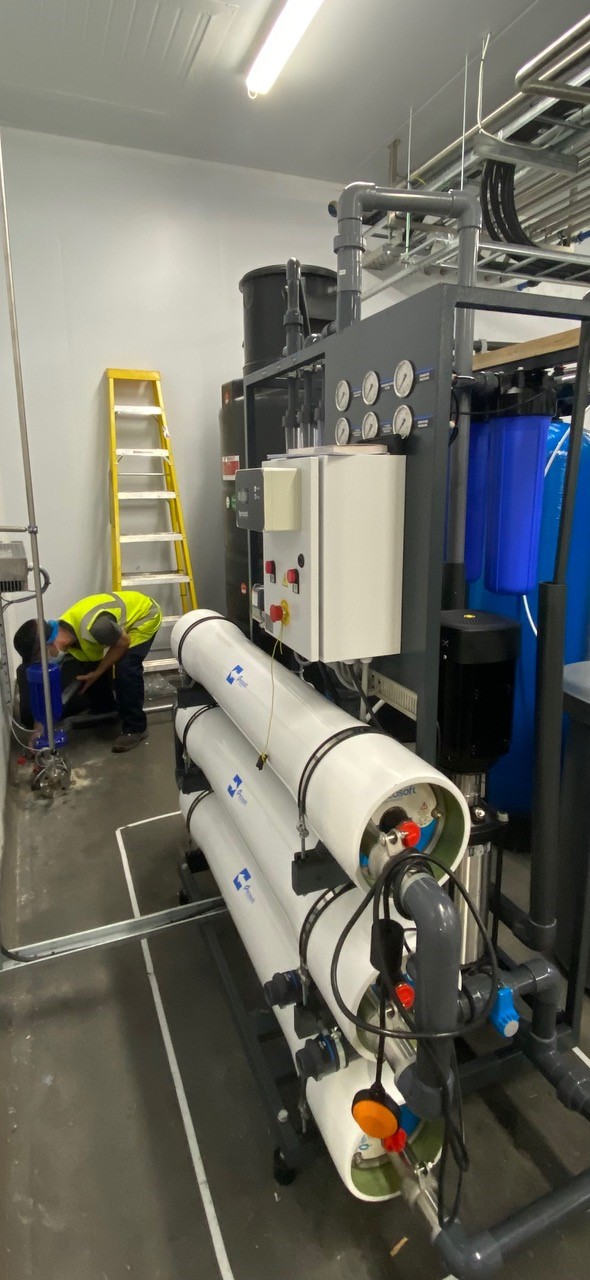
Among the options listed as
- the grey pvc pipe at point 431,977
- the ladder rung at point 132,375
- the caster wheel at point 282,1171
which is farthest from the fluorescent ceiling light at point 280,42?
the caster wheel at point 282,1171

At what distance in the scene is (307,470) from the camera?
1167 millimetres

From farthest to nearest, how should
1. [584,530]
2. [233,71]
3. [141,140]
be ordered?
[141,140] < [233,71] < [584,530]

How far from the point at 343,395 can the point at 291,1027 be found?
132cm

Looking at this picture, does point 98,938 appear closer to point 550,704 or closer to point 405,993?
point 405,993

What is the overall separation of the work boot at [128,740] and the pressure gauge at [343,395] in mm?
2384

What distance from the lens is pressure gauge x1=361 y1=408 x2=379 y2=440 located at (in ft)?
4.09

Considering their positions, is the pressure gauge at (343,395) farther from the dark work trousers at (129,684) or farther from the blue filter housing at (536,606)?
the dark work trousers at (129,684)

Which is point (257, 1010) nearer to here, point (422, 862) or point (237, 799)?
point (237, 799)

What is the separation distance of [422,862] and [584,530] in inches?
61.9

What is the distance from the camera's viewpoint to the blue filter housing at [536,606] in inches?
82.3

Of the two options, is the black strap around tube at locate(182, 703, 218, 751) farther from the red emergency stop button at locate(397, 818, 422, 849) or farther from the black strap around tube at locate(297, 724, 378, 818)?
the red emergency stop button at locate(397, 818, 422, 849)

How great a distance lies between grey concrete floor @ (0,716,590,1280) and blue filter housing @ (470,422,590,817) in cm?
82

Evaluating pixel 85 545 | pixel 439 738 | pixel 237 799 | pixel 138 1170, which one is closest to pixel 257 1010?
pixel 138 1170

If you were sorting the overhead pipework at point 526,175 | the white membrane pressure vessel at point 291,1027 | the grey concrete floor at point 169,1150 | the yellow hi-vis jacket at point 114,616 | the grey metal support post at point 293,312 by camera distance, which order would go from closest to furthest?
the white membrane pressure vessel at point 291,1027 < the grey concrete floor at point 169,1150 < the grey metal support post at point 293,312 < the overhead pipework at point 526,175 < the yellow hi-vis jacket at point 114,616
